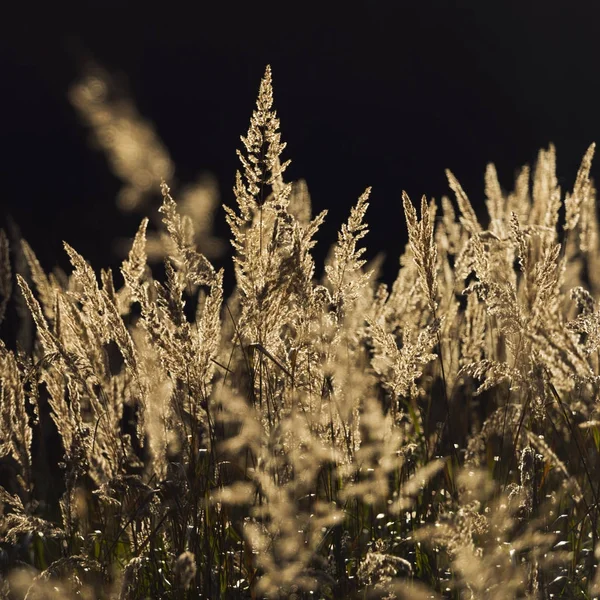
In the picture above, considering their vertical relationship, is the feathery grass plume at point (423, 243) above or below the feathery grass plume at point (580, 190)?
below

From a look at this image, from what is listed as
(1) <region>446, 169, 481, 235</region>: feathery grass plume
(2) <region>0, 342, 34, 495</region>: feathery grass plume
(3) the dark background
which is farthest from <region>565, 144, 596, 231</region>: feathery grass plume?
(3) the dark background

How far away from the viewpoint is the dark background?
8.77 metres

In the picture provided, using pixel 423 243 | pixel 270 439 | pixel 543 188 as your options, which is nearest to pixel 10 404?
pixel 270 439

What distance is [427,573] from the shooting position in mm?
2154

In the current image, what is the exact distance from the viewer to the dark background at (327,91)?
8.77 meters

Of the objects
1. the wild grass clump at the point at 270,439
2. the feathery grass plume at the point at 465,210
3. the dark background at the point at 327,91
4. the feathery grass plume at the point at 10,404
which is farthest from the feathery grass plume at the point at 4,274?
the dark background at the point at 327,91

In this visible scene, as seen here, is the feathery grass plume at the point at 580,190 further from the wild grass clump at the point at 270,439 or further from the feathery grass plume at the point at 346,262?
the feathery grass plume at the point at 346,262

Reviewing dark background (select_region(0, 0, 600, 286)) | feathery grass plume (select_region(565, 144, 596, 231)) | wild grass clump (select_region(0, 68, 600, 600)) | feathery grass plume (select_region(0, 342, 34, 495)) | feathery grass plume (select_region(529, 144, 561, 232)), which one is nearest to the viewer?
wild grass clump (select_region(0, 68, 600, 600))

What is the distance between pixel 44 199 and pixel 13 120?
1413 millimetres

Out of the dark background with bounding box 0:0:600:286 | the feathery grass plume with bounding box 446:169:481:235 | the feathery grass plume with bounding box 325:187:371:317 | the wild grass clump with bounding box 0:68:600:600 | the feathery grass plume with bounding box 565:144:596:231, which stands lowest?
the wild grass clump with bounding box 0:68:600:600

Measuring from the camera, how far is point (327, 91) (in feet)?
34.2

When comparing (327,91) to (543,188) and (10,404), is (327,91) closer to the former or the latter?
(543,188)

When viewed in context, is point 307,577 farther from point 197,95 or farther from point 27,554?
point 197,95

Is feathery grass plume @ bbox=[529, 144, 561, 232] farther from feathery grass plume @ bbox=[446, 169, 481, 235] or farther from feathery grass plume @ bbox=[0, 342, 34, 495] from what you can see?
feathery grass plume @ bbox=[0, 342, 34, 495]
